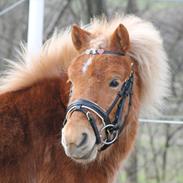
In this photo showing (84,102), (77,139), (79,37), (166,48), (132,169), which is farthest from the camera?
(166,48)

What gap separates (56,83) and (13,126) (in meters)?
0.44

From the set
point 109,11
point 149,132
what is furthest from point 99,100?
point 109,11

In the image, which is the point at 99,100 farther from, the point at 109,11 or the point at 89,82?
the point at 109,11

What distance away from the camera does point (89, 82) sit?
3.61 m

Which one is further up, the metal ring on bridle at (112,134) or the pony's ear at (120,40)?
the pony's ear at (120,40)

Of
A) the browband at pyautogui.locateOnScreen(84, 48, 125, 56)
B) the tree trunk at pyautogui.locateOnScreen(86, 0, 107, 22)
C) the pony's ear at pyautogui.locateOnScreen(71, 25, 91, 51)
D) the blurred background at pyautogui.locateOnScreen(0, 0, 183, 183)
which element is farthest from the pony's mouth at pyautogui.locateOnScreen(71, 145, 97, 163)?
the tree trunk at pyautogui.locateOnScreen(86, 0, 107, 22)

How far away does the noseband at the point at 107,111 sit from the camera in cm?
355

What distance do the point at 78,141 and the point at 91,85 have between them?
38 cm

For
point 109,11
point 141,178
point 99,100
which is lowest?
point 141,178

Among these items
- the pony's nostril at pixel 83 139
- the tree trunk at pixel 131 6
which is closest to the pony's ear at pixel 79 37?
the pony's nostril at pixel 83 139

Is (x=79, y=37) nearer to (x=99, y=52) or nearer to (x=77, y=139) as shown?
(x=99, y=52)

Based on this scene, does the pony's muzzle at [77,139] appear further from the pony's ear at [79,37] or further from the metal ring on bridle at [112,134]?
the pony's ear at [79,37]

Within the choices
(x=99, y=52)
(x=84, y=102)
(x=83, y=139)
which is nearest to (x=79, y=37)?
(x=99, y=52)

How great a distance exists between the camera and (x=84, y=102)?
356cm
